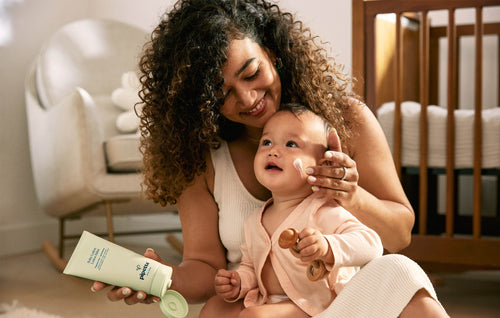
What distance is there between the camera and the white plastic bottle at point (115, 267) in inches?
36.5

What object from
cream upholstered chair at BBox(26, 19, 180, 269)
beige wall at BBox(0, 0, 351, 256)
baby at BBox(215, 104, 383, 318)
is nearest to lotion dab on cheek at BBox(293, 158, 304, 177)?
baby at BBox(215, 104, 383, 318)

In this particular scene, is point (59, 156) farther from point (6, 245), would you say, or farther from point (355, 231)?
point (355, 231)

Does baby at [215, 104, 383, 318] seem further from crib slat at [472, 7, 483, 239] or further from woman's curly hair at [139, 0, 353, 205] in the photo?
crib slat at [472, 7, 483, 239]

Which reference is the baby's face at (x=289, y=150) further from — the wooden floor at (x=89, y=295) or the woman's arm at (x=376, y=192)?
the wooden floor at (x=89, y=295)

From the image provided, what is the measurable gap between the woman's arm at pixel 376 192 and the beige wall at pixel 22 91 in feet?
5.85

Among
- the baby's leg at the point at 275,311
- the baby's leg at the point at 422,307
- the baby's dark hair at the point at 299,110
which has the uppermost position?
the baby's dark hair at the point at 299,110

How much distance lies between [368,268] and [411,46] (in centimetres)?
218

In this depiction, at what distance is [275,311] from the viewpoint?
1.00 meters

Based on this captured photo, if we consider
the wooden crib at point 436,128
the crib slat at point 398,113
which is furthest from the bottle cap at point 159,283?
the crib slat at point 398,113

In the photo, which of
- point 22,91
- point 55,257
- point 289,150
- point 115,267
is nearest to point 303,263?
point 289,150

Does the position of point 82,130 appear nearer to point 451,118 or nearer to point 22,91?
point 22,91

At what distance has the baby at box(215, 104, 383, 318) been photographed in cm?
101

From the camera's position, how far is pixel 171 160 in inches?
48.2

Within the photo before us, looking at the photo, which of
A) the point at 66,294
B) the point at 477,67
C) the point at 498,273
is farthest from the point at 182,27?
the point at 498,273
